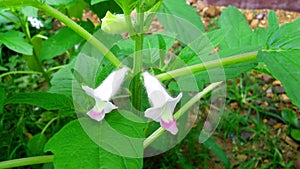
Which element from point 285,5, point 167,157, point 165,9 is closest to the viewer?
point 165,9

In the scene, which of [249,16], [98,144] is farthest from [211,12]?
[98,144]

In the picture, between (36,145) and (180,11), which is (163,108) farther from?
(36,145)

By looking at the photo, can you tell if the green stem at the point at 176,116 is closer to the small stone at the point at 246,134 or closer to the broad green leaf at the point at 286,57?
the broad green leaf at the point at 286,57

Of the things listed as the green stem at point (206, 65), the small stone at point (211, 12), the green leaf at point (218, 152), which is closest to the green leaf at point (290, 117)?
the green leaf at point (218, 152)

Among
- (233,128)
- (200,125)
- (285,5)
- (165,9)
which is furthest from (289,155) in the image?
(285,5)

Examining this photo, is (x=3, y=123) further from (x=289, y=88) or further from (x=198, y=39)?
(x=289, y=88)

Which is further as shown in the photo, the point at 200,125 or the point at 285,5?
the point at 285,5
